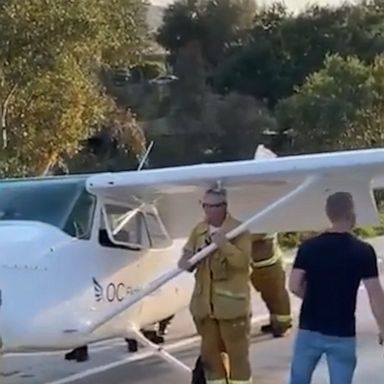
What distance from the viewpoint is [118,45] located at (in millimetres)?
23703

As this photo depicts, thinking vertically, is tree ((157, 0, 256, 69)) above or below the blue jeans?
above

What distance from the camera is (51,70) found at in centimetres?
2153

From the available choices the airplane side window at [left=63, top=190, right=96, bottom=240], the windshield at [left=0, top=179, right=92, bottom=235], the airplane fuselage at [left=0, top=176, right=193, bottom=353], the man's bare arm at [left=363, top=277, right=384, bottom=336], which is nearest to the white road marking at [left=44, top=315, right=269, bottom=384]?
the airplane fuselage at [left=0, top=176, right=193, bottom=353]

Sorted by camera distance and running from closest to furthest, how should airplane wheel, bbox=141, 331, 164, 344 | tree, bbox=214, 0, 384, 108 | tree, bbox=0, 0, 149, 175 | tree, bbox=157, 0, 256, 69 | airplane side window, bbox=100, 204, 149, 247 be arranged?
airplane side window, bbox=100, 204, 149, 247, airplane wheel, bbox=141, 331, 164, 344, tree, bbox=0, 0, 149, 175, tree, bbox=214, 0, 384, 108, tree, bbox=157, 0, 256, 69

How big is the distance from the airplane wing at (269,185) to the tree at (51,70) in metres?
10.5

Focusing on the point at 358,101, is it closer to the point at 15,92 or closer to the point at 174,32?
the point at 15,92

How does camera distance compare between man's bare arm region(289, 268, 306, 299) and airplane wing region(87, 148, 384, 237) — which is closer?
man's bare arm region(289, 268, 306, 299)

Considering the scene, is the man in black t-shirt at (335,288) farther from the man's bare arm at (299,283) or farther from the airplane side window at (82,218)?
the airplane side window at (82,218)

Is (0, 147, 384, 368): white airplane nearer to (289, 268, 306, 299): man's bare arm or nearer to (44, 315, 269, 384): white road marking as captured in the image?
(44, 315, 269, 384): white road marking

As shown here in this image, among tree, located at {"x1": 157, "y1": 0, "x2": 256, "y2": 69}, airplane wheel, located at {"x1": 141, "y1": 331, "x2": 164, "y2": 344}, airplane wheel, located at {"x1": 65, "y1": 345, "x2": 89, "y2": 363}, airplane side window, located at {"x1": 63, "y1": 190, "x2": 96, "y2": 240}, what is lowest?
airplane wheel, located at {"x1": 65, "y1": 345, "x2": 89, "y2": 363}

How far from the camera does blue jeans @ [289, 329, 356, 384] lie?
7.26 metres

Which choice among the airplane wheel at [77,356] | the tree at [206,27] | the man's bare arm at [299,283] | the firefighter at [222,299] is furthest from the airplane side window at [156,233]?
the tree at [206,27]

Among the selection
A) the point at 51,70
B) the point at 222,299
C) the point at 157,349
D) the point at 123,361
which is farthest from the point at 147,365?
the point at 51,70

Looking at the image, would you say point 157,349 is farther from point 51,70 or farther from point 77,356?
point 51,70
